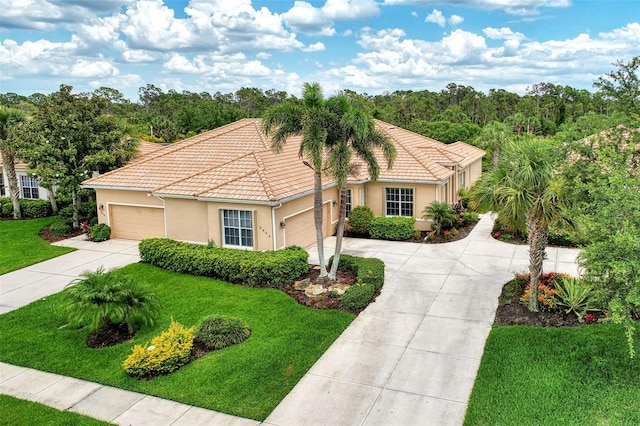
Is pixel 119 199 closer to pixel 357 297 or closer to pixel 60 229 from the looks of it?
pixel 60 229

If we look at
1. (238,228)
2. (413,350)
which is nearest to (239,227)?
(238,228)

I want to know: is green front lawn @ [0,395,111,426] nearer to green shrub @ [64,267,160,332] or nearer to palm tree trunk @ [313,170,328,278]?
green shrub @ [64,267,160,332]

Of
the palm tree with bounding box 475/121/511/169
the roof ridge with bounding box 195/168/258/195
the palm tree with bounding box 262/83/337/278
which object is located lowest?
the roof ridge with bounding box 195/168/258/195

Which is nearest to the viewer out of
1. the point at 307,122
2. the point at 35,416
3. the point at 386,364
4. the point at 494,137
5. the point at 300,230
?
the point at 35,416

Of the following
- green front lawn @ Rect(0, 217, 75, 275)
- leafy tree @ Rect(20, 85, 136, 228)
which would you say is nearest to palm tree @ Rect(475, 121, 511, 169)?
leafy tree @ Rect(20, 85, 136, 228)

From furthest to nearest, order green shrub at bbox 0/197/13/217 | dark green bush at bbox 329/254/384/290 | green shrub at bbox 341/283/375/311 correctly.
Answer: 1. green shrub at bbox 0/197/13/217
2. dark green bush at bbox 329/254/384/290
3. green shrub at bbox 341/283/375/311
